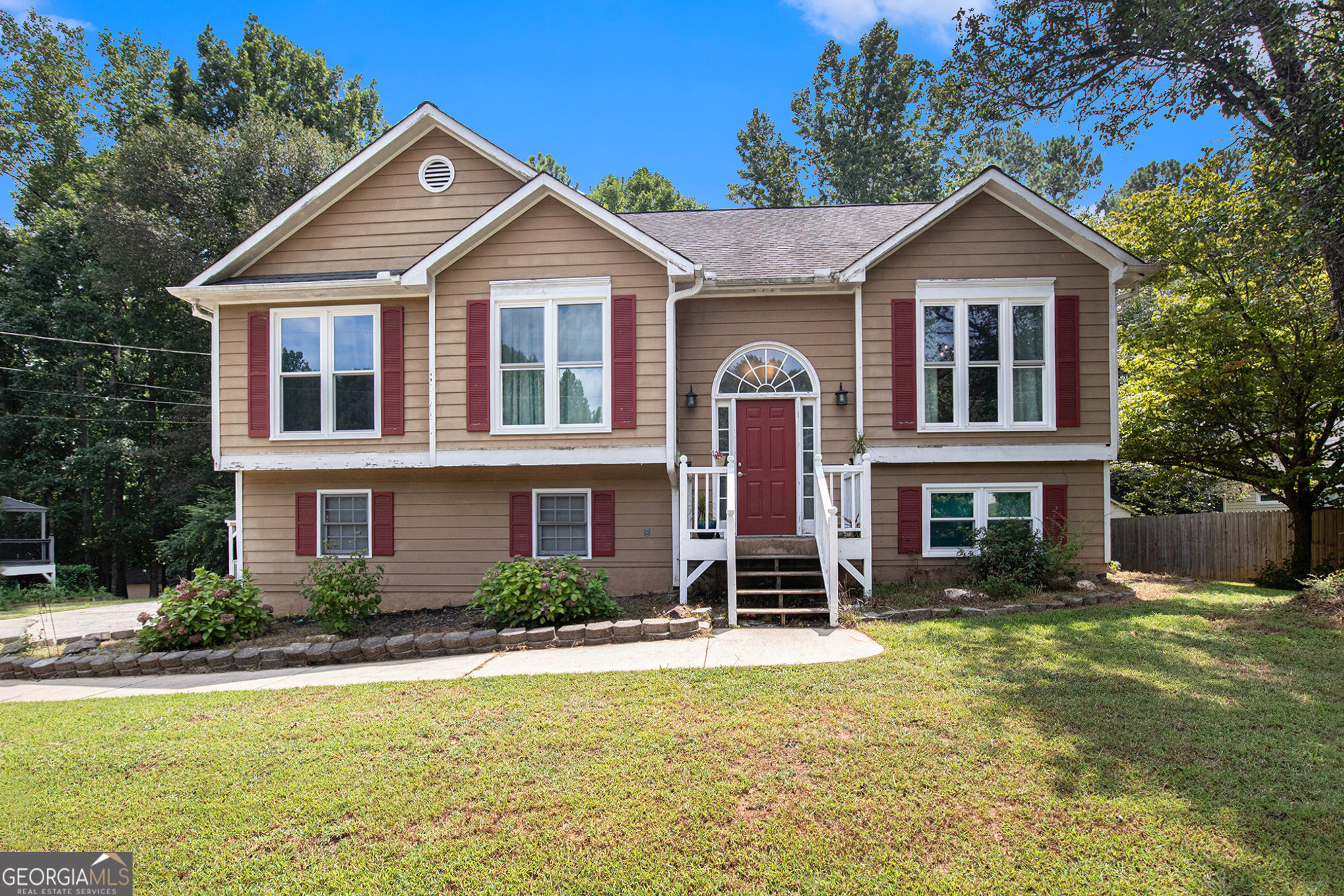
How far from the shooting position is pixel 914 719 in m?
4.67

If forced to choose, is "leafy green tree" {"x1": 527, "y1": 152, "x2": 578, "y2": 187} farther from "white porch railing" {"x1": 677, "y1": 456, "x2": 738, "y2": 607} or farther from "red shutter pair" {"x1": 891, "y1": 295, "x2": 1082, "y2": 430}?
"white porch railing" {"x1": 677, "y1": 456, "x2": 738, "y2": 607}

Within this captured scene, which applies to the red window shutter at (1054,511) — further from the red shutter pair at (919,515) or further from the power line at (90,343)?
the power line at (90,343)

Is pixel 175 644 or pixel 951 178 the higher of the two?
pixel 951 178

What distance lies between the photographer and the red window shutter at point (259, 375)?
10094mm

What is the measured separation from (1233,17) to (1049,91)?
92.6 inches

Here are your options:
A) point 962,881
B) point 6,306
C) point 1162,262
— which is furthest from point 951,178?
point 6,306

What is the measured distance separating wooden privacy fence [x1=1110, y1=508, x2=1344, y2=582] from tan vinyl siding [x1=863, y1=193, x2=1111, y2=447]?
4.35 metres

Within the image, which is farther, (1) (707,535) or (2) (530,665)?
(1) (707,535)

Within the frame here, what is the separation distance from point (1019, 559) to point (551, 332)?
6936 millimetres

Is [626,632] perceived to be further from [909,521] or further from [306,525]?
[306,525]

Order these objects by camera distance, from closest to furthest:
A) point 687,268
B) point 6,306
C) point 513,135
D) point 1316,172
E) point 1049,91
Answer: point 1316,172, point 687,268, point 1049,91, point 6,306, point 513,135

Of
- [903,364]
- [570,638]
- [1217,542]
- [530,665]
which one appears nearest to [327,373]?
[570,638]

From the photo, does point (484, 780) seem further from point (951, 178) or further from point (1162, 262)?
point (951, 178)

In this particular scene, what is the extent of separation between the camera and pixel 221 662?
7.55 meters
